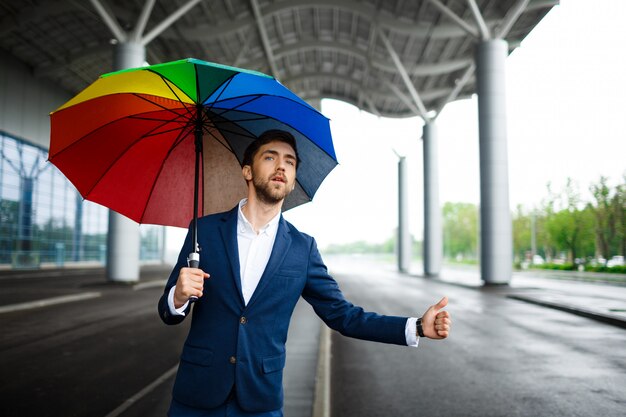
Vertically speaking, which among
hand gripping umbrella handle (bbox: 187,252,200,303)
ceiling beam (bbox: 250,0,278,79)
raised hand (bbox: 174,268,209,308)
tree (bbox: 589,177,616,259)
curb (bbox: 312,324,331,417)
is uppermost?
ceiling beam (bbox: 250,0,278,79)

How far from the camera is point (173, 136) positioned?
2.72 metres

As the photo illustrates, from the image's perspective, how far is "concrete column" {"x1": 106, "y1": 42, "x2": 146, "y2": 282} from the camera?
19.1 metres

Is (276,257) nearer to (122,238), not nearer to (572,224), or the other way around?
(122,238)

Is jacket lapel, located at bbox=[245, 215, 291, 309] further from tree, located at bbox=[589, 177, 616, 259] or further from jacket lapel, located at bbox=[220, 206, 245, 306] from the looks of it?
tree, located at bbox=[589, 177, 616, 259]

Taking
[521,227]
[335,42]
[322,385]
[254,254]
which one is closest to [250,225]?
[254,254]

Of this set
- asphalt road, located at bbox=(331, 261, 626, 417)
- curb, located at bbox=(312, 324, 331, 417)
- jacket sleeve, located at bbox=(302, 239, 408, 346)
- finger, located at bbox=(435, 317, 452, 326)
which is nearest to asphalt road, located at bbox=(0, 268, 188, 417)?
curb, located at bbox=(312, 324, 331, 417)

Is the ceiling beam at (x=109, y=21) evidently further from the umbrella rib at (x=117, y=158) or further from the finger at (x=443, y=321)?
the finger at (x=443, y=321)

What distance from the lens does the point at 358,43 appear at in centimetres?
3481

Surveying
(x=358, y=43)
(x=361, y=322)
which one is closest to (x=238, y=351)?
(x=361, y=322)

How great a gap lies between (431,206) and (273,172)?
31259 millimetres

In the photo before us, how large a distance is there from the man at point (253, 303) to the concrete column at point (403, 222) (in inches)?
1554

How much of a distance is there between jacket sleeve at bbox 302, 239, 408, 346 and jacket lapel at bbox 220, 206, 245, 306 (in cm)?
36

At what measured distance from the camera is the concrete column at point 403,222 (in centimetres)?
4106

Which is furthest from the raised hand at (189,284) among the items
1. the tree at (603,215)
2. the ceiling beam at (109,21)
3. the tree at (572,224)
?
the tree at (572,224)
